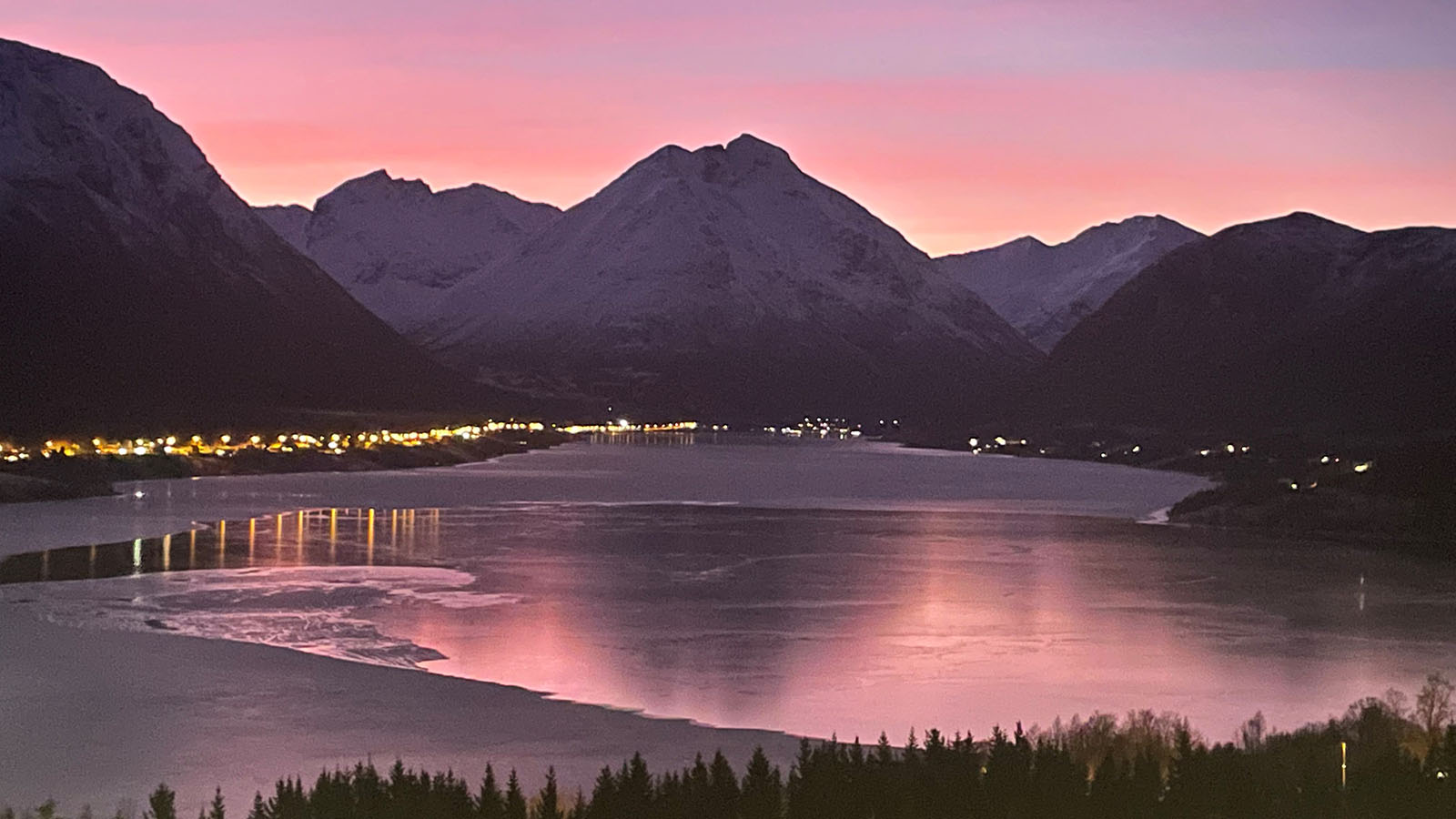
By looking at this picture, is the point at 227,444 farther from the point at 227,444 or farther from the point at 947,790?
the point at 947,790

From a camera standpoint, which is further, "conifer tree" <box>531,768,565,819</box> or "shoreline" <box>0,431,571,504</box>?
"shoreline" <box>0,431,571,504</box>

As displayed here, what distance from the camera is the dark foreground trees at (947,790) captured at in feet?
57.0

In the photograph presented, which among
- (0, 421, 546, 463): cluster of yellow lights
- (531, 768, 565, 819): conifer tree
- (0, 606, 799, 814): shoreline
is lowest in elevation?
(0, 606, 799, 814): shoreline

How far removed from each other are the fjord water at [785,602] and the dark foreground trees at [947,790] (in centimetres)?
463

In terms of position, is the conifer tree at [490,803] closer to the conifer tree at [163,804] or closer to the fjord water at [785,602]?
the conifer tree at [163,804]

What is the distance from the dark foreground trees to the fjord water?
4630mm

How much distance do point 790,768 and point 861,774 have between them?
950 mm

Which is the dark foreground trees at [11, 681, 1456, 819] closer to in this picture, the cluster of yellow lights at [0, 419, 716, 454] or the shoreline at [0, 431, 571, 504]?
the shoreline at [0, 431, 571, 504]

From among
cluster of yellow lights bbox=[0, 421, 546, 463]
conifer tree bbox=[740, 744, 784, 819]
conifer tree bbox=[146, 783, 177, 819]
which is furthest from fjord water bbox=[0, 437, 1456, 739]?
cluster of yellow lights bbox=[0, 421, 546, 463]

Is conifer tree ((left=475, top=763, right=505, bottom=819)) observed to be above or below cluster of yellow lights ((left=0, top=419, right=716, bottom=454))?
below

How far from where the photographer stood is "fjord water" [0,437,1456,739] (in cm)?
2759

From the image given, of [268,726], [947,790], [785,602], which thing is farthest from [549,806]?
[785,602]

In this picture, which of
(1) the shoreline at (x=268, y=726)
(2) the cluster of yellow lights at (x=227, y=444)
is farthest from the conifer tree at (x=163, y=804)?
(2) the cluster of yellow lights at (x=227, y=444)

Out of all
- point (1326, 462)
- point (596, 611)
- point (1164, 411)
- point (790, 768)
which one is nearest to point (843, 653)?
point (596, 611)
